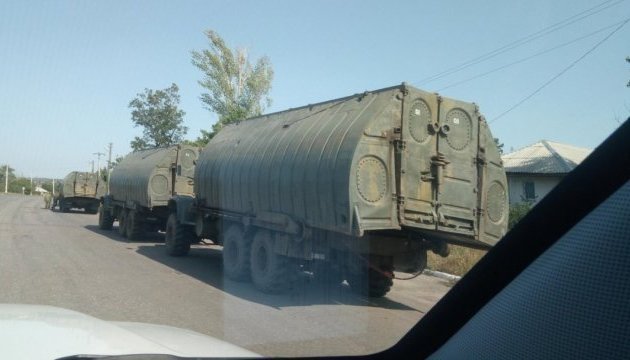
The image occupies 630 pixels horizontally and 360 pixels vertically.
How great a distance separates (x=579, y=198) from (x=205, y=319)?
19.8 ft

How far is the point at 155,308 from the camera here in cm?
803

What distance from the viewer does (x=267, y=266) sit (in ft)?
34.3

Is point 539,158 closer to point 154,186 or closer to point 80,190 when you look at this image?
point 154,186

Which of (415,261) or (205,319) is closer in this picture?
(205,319)

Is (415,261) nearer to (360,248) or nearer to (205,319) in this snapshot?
(360,248)

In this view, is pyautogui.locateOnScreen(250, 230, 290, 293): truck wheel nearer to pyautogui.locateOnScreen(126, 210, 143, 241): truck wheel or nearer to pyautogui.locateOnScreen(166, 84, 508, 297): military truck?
pyautogui.locateOnScreen(166, 84, 508, 297): military truck

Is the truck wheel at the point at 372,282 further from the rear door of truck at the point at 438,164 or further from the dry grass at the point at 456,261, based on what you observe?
the dry grass at the point at 456,261

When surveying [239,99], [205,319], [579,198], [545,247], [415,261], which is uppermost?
[239,99]

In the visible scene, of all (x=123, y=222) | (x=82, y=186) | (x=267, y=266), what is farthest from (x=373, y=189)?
(x=82, y=186)

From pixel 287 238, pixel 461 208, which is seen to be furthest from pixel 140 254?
pixel 461 208

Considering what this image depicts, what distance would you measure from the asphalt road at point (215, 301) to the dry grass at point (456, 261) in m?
0.52

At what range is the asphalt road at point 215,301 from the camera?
260 inches

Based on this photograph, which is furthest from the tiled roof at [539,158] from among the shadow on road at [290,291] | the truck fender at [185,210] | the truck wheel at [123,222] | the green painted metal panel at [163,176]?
the truck wheel at [123,222]

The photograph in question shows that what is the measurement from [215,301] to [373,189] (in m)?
2.92
